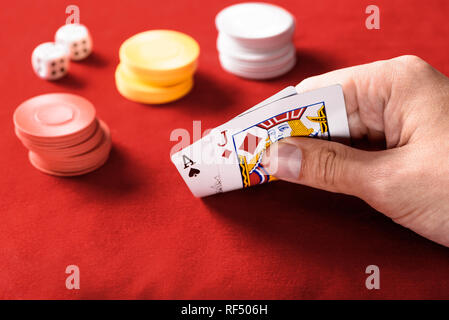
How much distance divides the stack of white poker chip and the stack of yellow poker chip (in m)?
0.12

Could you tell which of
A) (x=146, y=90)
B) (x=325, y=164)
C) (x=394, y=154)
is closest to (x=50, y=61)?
(x=146, y=90)

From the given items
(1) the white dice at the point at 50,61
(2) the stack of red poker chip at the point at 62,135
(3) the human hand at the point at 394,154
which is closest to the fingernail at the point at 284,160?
(3) the human hand at the point at 394,154

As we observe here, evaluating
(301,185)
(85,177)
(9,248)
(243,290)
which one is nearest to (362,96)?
(301,185)

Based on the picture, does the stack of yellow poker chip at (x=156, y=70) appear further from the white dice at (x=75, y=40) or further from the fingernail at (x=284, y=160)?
the fingernail at (x=284, y=160)

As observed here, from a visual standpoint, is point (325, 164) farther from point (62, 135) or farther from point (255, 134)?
point (62, 135)

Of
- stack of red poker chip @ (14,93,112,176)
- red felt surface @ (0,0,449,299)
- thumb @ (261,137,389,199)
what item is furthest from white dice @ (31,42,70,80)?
thumb @ (261,137,389,199)

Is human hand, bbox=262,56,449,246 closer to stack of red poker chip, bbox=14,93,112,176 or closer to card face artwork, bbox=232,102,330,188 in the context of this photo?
card face artwork, bbox=232,102,330,188

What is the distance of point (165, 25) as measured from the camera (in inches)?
73.7

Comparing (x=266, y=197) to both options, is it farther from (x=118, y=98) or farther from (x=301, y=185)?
(x=118, y=98)

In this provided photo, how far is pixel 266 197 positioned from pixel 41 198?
541 mm

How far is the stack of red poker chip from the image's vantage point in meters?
Answer: 1.22

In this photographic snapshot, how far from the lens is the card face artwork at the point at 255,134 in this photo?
1.13 meters

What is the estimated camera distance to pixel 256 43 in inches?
60.6

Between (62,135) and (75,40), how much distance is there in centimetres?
54
